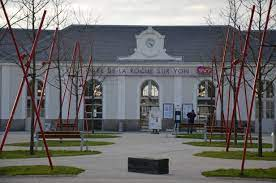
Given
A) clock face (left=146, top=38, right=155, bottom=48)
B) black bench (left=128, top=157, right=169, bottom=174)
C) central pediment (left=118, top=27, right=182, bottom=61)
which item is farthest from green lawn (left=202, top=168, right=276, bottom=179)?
clock face (left=146, top=38, right=155, bottom=48)

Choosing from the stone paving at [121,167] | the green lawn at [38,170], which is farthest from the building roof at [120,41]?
the green lawn at [38,170]

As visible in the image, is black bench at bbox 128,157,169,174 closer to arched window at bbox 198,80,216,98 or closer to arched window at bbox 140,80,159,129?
arched window at bbox 140,80,159,129

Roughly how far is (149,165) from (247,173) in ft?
7.87

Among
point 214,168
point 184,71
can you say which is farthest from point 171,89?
point 214,168

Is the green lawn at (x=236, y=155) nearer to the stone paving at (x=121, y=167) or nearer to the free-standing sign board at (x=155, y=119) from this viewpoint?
the stone paving at (x=121, y=167)

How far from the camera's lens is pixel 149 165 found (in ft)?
44.6

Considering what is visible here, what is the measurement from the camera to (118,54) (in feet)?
142

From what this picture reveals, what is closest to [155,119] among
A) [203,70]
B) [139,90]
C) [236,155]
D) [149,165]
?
[139,90]

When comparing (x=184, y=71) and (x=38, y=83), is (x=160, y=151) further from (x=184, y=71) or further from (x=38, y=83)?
(x=38, y=83)

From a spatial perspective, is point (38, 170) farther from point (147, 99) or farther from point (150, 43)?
point (150, 43)

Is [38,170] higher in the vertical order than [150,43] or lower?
lower

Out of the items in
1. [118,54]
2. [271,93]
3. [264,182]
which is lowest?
[264,182]

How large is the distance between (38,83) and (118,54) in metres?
6.66

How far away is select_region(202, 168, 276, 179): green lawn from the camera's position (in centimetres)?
1296
